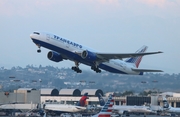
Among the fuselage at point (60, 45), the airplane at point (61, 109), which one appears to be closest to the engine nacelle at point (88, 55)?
the fuselage at point (60, 45)

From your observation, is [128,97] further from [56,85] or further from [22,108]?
[56,85]

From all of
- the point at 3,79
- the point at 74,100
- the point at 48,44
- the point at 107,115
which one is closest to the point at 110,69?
the point at 48,44

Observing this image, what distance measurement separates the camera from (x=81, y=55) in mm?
48969

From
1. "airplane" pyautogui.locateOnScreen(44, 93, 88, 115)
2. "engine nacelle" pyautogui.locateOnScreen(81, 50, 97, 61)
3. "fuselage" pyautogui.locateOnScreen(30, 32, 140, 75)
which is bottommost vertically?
"airplane" pyautogui.locateOnScreen(44, 93, 88, 115)

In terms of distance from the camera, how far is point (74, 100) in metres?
115

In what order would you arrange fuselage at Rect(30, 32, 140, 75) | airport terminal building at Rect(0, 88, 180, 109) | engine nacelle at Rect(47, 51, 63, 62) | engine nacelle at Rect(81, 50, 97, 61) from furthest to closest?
airport terminal building at Rect(0, 88, 180, 109) → engine nacelle at Rect(47, 51, 63, 62) → engine nacelle at Rect(81, 50, 97, 61) → fuselage at Rect(30, 32, 140, 75)

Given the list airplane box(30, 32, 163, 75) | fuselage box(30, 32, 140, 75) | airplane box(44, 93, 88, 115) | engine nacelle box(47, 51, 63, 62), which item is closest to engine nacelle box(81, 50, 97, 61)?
airplane box(30, 32, 163, 75)

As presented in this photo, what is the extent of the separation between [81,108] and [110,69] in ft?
61.9

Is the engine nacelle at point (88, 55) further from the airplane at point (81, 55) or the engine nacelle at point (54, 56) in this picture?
the engine nacelle at point (54, 56)

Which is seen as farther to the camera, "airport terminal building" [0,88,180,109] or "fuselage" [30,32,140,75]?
"airport terminal building" [0,88,180,109]

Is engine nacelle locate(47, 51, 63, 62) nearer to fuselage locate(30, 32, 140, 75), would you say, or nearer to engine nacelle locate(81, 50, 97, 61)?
fuselage locate(30, 32, 140, 75)

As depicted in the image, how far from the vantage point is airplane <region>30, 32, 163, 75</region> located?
47500mm

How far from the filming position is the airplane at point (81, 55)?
47.5m

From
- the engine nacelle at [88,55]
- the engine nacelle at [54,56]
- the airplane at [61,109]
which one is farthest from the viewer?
the airplane at [61,109]
